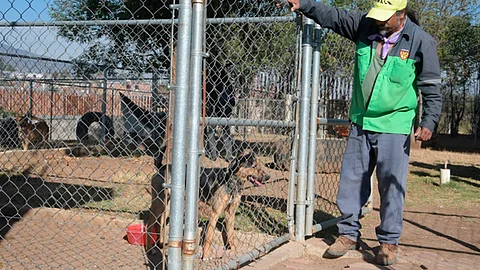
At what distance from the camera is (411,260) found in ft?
13.1

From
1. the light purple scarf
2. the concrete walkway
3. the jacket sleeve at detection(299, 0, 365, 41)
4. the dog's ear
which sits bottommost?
the concrete walkway

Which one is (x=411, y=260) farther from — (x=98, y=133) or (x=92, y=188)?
(x=98, y=133)

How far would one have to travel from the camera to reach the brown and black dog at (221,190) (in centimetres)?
400

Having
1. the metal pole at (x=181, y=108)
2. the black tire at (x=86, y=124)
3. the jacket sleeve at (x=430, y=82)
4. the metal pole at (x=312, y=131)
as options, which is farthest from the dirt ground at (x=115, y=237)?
the black tire at (x=86, y=124)

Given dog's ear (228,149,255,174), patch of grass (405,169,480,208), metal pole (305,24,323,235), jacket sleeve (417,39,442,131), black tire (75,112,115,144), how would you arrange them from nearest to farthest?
jacket sleeve (417,39,442,131)
metal pole (305,24,323,235)
dog's ear (228,149,255,174)
patch of grass (405,169,480,208)
black tire (75,112,115,144)

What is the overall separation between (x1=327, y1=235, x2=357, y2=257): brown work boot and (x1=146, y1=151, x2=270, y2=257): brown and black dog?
0.87 m

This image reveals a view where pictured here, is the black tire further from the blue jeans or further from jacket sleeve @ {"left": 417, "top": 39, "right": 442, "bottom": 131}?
jacket sleeve @ {"left": 417, "top": 39, "right": 442, "bottom": 131}

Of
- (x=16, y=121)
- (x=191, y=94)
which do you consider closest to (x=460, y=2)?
(x=16, y=121)

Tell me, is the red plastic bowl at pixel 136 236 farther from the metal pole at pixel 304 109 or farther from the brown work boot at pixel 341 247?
the brown work boot at pixel 341 247

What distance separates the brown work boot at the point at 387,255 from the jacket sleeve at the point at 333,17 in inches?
67.0

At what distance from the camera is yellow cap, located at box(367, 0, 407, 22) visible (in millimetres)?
3555

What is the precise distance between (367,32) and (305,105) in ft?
2.48

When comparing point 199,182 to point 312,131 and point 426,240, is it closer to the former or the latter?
point 312,131

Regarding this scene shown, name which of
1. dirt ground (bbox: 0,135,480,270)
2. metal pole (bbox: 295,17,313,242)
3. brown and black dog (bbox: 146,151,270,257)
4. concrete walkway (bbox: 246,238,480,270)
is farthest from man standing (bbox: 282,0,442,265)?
brown and black dog (bbox: 146,151,270,257)
